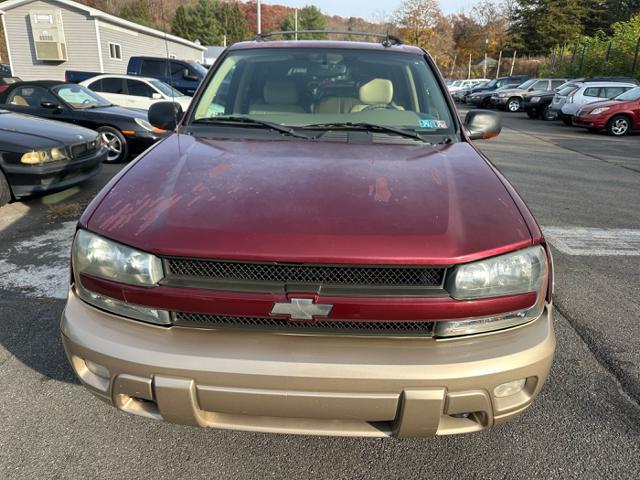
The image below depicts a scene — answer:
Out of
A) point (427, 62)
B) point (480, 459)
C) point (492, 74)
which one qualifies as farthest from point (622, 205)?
point (492, 74)

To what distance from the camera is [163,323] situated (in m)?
1.73

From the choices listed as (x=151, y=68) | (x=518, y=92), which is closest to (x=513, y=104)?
(x=518, y=92)

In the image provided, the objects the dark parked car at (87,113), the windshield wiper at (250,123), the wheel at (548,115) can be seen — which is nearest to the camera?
the windshield wiper at (250,123)

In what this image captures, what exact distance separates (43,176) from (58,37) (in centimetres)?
2100

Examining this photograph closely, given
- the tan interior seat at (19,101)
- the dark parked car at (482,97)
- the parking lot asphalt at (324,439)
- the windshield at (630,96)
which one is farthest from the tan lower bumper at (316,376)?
the dark parked car at (482,97)

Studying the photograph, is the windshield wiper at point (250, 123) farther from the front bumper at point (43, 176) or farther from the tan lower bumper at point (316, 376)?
the front bumper at point (43, 176)

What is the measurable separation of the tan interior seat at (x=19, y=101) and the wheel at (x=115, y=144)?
61.4 inches

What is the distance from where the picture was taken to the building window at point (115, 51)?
2359 centimetres

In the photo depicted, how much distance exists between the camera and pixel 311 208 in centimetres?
177

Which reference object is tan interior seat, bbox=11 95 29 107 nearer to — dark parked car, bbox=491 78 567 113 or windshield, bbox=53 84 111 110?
windshield, bbox=53 84 111 110

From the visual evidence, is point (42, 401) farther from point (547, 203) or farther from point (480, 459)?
point (547, 203)

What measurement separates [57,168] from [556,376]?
550cm

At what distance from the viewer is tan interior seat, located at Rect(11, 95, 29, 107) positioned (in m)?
8.36

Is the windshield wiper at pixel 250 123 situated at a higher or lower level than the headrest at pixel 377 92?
lower
